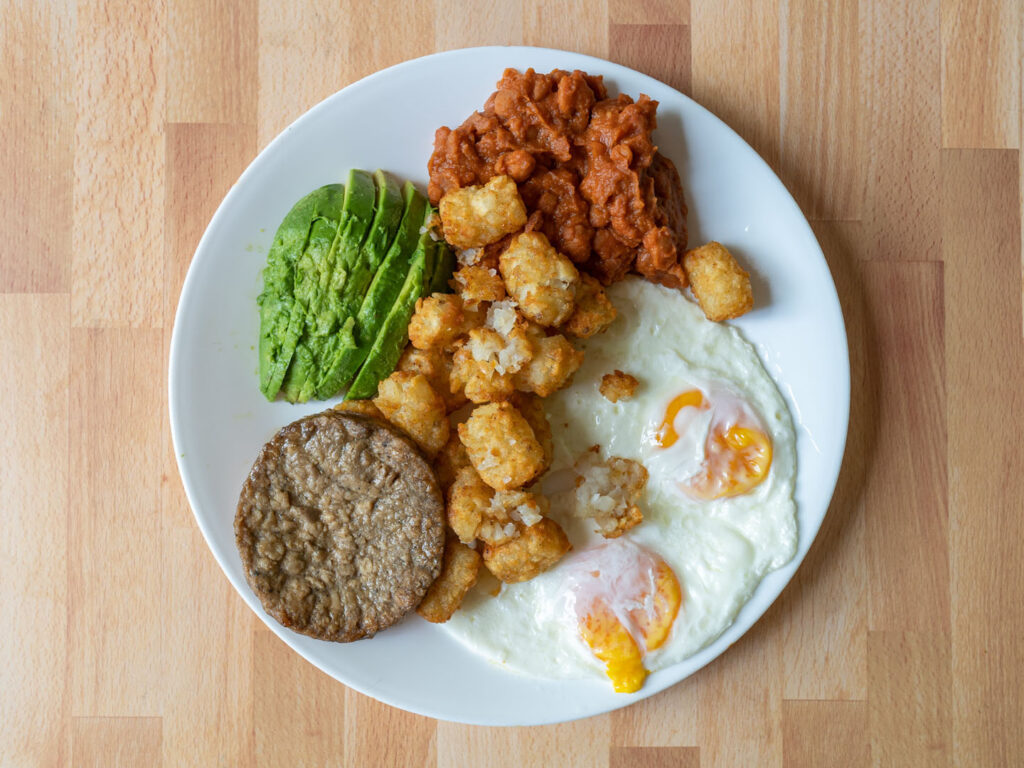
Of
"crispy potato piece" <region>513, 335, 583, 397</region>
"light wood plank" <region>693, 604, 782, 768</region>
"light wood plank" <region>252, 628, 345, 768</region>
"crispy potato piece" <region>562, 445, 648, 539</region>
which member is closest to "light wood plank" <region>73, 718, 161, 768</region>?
"light wood plank" <region>252, 628, 345, 768</region>

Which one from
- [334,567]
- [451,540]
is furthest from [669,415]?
[334,567]

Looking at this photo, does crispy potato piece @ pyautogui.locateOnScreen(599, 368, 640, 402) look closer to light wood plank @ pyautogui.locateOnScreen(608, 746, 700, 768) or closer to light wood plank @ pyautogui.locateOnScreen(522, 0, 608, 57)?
light wood plank @ pyautogui.locateOnScreen(522, 0, 608, 57)

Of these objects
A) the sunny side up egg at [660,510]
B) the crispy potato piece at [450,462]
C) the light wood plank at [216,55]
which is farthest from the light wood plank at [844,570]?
the light wood plank at [216,55]

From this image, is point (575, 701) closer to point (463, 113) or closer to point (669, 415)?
point (669, 415)

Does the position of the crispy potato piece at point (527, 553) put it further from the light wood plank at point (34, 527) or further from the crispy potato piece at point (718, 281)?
the light wood plank at point (34, 527)

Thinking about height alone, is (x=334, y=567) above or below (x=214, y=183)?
below

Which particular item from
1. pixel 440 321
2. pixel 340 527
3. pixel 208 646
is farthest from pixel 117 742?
pixel 440 321
